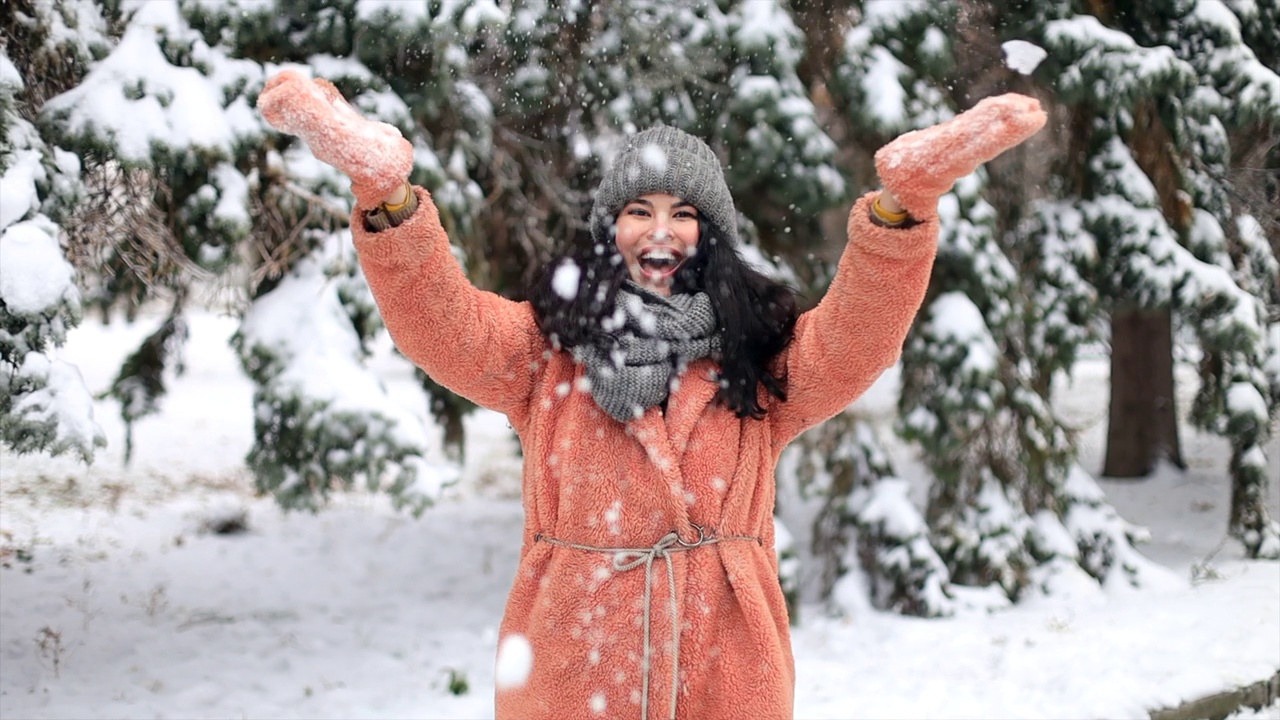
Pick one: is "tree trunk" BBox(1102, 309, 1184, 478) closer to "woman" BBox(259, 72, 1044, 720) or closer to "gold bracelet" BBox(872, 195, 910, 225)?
"woman" BBox(259, 72, 1044, 720)

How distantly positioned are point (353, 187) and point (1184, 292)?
475cm

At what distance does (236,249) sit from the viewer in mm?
3631

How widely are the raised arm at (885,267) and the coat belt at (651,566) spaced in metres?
0.32

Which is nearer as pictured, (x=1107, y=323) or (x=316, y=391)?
(x=316, y=391)

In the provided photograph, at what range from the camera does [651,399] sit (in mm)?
2010

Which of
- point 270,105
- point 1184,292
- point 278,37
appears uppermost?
point 278,37

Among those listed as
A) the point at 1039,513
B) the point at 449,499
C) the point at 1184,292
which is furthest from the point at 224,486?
the point at 1184,292

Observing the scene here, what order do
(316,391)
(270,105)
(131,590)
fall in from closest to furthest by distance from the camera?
(270,105), (316,391), (131,590)

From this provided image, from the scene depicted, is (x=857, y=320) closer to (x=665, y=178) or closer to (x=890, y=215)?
(x=890, y=215)

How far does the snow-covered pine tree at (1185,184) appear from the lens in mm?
4883

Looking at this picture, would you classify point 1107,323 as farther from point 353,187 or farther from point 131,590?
point 353,187

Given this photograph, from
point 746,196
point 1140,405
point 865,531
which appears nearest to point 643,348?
point 746,196

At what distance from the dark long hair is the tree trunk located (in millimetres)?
6598

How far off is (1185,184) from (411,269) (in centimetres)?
506
